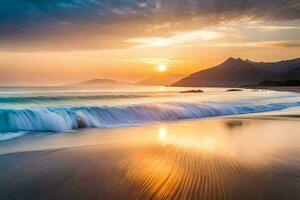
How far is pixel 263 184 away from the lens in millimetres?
4707

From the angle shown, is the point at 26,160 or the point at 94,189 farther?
the point at 26,160

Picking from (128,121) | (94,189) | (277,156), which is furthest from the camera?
(128,121)

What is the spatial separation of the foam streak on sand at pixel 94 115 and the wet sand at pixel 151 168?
114 inches

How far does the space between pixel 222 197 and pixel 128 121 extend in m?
11.1

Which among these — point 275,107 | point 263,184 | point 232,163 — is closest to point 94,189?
point 263,184

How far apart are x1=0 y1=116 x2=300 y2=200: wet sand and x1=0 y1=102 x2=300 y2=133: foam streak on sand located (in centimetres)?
290

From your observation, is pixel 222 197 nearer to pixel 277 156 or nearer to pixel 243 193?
pixel 243 193

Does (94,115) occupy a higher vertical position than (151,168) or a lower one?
higher

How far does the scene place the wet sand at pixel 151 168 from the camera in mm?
4344

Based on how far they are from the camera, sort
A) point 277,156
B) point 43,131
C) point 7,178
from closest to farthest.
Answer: point 7,178 → point 277,156 → point 43,131

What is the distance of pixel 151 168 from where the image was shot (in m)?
5.68

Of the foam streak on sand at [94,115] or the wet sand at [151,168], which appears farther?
the foam streak on sand at [94,115]

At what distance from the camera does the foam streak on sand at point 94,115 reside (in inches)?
474

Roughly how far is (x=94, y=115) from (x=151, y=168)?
31.4ft
